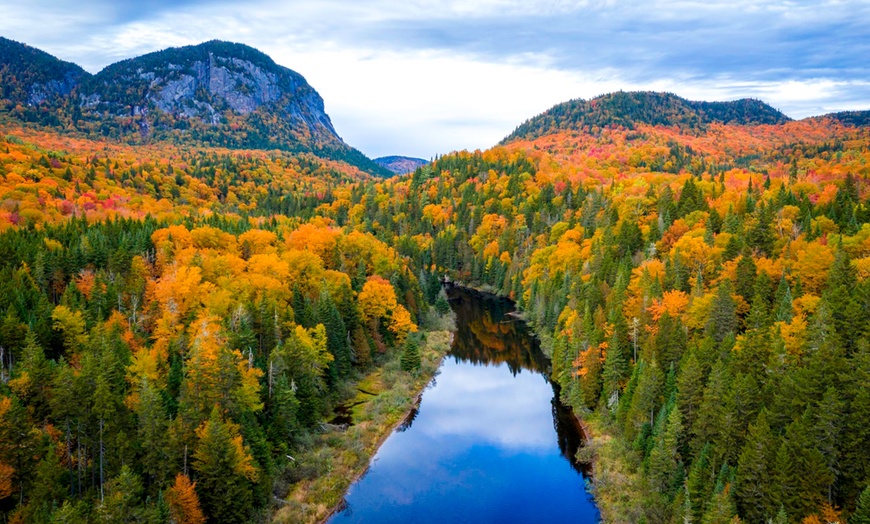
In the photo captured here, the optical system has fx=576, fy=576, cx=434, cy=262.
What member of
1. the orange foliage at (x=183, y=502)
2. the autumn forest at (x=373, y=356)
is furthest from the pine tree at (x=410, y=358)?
the orange foliage at (x=183, y=502)

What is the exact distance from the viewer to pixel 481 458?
185 feet

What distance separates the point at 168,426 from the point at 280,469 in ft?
34.9

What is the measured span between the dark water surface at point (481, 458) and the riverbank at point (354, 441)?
1187 mm

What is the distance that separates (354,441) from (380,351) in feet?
85.8

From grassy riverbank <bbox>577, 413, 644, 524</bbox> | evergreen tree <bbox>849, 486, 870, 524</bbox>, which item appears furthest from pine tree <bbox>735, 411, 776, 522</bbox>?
grassy riverbank <bbox>577, 413, 644, 524</bbox>

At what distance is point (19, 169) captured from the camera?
120 m

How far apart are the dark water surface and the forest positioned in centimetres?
369

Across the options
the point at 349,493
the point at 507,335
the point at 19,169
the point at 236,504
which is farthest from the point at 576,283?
the point at 19,169

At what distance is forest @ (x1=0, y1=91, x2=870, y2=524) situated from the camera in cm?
3491

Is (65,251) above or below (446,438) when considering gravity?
above

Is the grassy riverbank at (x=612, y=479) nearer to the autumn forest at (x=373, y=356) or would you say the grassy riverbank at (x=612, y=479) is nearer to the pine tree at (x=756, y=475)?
the autumn forest at (x=373, y=356)

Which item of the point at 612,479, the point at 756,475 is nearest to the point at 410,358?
the point at 612,479

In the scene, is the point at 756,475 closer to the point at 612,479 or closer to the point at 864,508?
the point at 864,508

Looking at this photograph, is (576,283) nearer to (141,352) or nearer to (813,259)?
(813,259)
